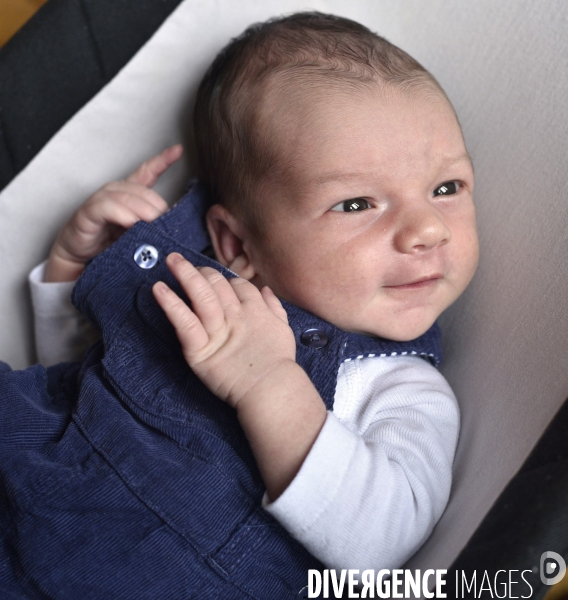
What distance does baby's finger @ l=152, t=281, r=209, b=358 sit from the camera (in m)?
0.76

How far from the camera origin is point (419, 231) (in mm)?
835

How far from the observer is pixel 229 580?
0.75m

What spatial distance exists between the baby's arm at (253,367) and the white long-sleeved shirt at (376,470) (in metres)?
0.03

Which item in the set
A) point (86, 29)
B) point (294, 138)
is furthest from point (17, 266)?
point (294, 138)

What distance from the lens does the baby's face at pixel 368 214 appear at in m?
0.86

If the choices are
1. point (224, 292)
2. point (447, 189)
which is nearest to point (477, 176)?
point (447, 189)

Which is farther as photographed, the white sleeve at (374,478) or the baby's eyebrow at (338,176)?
the baby's eyebrow at (338,176)

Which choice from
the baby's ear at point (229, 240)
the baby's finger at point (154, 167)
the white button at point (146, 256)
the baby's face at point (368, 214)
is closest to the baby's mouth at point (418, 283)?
the baby's face at point (368, 214)

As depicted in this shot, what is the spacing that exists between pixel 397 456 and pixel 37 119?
750 millimetres

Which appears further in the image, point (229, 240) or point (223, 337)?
point (229, 240)

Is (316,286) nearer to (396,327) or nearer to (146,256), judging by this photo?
(396,327)

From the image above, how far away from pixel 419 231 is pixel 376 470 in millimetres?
294

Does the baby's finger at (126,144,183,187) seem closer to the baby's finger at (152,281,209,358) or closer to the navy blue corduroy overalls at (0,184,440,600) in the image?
the navy blue corduroy overalls at (0,184,440,600)

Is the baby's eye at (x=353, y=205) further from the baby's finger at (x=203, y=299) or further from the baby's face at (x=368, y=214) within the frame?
the baby's finger at (x=203, y=299)
